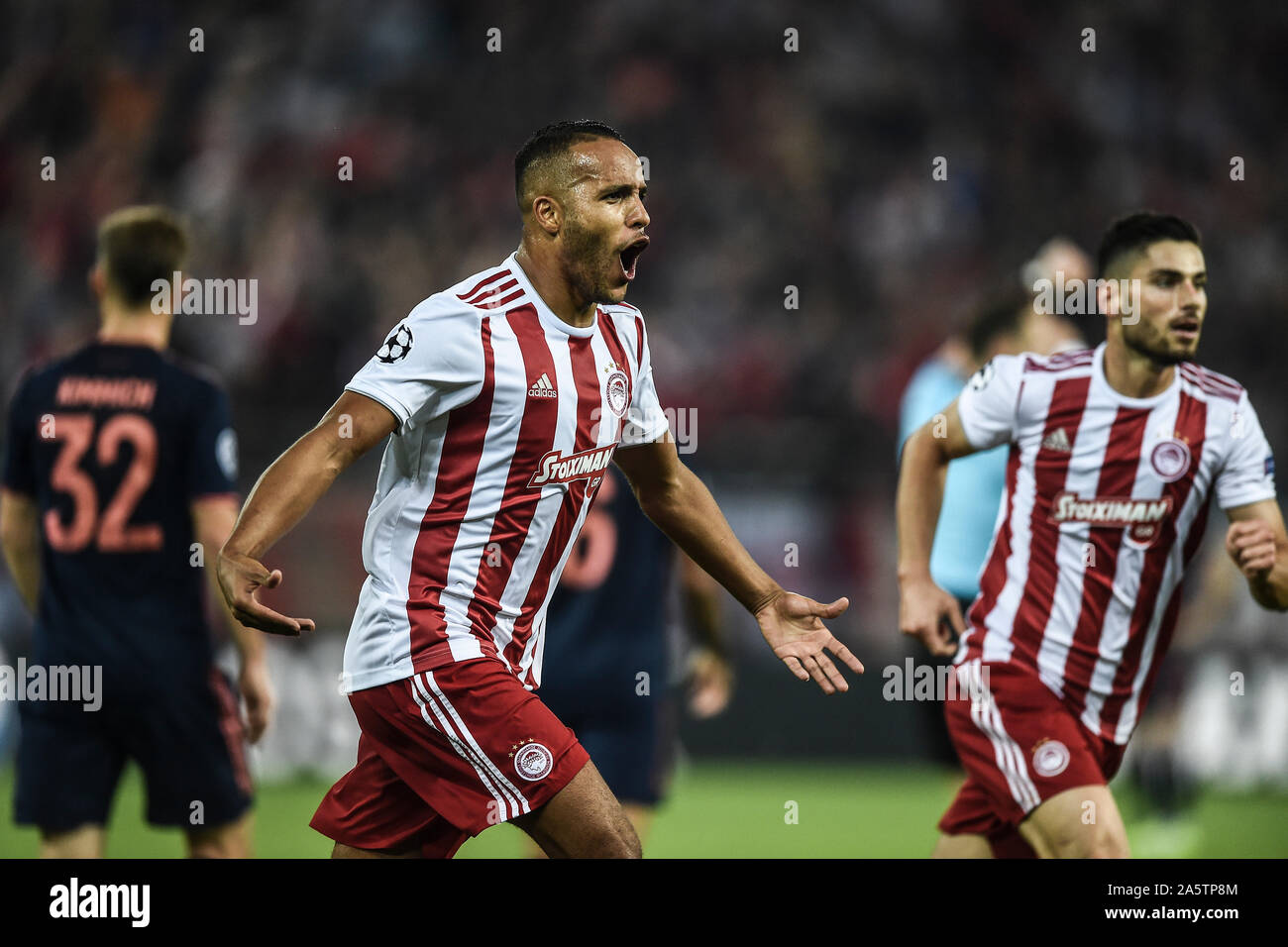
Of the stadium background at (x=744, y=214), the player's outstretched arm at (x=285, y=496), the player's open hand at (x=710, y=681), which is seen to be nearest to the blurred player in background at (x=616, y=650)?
the player's open hand at (x=710, y=681)

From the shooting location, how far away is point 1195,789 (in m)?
9.20

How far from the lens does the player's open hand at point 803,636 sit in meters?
3.91

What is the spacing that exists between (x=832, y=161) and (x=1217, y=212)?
3583mm

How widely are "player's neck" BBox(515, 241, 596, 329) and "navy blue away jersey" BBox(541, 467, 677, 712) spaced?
161 centimetres

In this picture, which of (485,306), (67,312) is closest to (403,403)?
(485,306)

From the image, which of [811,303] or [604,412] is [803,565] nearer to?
[811,303]

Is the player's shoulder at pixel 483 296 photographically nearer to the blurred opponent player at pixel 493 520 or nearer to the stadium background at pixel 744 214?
the blurred opponent player at pixel 493 520

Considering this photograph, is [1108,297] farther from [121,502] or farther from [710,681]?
[121,502]

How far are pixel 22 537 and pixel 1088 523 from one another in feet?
11.5

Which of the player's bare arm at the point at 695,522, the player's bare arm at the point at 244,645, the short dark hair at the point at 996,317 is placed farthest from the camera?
the short dark hair at the point at 996,317

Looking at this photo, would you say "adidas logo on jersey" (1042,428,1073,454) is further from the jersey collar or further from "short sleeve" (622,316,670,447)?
the jersey collar

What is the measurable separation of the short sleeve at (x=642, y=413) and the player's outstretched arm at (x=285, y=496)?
2.41 feet

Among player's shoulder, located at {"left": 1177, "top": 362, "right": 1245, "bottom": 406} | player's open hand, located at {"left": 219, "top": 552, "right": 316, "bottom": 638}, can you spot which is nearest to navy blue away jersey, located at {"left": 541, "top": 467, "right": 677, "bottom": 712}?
player's shoulder, located at {"left": 1177, "top": 362, "right": 1245, "bottom": 406}

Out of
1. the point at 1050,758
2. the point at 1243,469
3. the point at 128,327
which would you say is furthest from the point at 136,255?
the point at 1243,469
